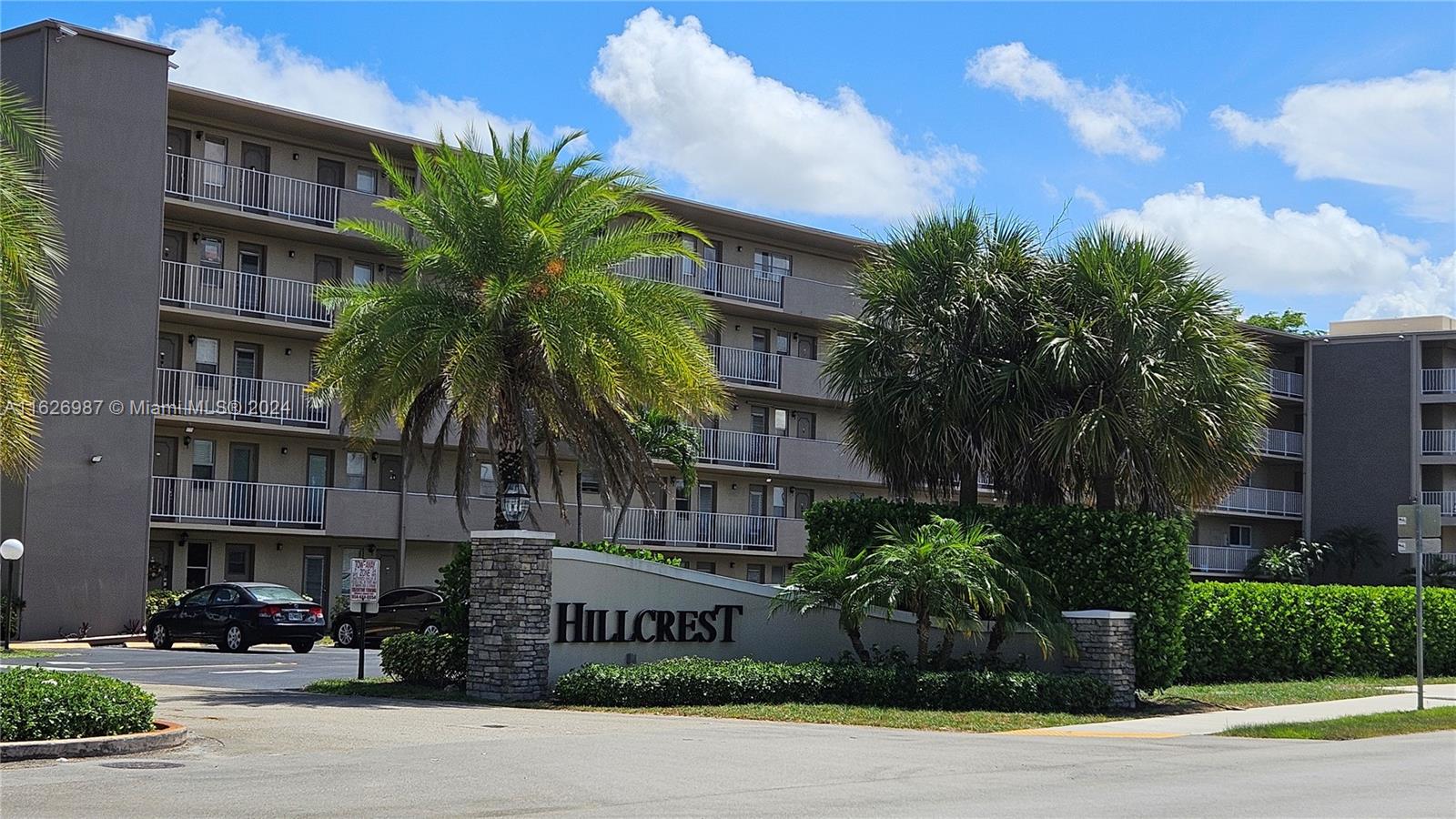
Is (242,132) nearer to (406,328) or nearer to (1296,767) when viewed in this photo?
(406,328)

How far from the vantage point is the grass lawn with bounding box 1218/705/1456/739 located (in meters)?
19.2

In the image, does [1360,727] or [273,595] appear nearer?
[1360,727]

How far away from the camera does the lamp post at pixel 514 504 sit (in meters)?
23.1

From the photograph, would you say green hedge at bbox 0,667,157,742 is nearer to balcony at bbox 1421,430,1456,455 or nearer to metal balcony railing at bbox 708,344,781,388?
metal balcony railing at bbox 708,344,781,388

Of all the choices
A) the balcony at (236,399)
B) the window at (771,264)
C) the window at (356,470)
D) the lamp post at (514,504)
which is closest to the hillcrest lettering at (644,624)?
the lamp post at (514,504)

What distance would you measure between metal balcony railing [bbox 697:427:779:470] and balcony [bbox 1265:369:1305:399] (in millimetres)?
21955

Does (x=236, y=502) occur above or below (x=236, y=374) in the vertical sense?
below

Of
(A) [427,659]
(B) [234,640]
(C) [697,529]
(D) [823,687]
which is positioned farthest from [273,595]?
(D) [823,687]

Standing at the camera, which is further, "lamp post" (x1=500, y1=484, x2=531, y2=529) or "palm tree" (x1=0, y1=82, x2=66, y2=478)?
"lamp post" (x1=500, y1=484, x2=531, y2=529)

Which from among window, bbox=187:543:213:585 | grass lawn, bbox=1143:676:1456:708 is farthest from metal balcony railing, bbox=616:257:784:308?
grass lawn, bbox=1143:676:1456:708

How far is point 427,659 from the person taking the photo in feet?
77.2

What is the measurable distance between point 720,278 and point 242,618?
1936 centimetres

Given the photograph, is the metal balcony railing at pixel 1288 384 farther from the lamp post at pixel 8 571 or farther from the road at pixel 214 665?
the lamp post at pixel 8 571

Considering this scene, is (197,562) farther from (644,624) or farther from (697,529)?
(644,624)
